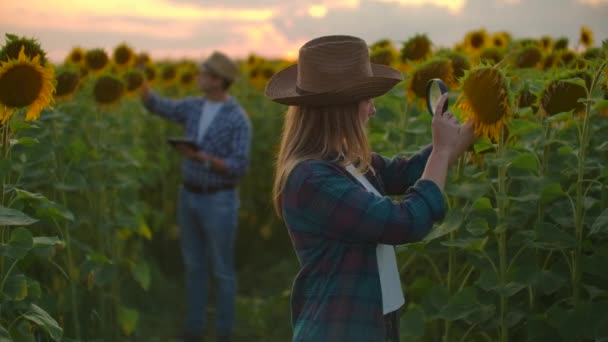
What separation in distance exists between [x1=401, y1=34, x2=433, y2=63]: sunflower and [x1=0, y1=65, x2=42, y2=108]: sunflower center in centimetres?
222

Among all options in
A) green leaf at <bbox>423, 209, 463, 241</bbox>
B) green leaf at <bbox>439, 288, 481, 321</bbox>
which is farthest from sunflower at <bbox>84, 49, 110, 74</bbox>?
green leaf at <bbox>439, 288, 481, 321</bbox>

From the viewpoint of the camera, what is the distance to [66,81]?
5.17 metres

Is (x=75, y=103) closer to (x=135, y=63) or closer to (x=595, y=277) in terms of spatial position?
(x=135, y=63)

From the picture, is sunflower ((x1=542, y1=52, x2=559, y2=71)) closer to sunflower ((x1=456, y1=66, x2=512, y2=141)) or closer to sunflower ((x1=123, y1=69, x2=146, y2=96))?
sunflower ((x1=456, y1=66, x2=512, y2=141))

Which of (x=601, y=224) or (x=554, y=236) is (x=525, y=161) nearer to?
(x=554, y=236)

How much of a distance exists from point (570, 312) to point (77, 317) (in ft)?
9.64

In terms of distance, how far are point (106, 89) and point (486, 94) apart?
325 centimetres

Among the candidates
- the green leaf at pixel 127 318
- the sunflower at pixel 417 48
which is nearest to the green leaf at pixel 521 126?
the sunflower at pixel 417 48

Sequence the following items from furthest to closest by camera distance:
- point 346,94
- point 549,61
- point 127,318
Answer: point 127,318 < point 549,61 < point 346,94

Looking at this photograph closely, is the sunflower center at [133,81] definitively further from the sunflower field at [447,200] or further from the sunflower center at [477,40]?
the sunflower center at [477,40]

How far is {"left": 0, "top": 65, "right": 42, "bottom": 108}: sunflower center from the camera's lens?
11.9 feet

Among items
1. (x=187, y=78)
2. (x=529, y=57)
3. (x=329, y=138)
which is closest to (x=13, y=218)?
(x=329, y=138)

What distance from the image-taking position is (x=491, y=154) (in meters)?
3.81

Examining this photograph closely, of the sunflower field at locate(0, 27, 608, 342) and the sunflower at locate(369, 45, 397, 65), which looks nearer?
the sunflower field at locate(0, 27, 608, 342)
